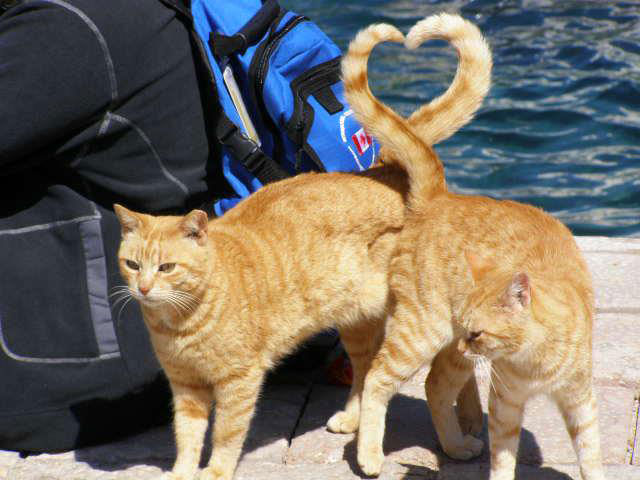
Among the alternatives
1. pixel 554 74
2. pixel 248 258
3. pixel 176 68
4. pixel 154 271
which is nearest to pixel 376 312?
pixel 248 258

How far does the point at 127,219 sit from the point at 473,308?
97 cm

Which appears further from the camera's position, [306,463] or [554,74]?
[554,74]

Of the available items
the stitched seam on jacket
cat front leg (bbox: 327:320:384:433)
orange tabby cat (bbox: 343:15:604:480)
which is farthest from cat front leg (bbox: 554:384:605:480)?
the stitched seam on jacket

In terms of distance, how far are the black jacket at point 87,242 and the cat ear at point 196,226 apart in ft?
1.23

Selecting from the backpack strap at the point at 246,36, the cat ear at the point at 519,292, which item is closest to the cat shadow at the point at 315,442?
the cat ear at the point at 519,292

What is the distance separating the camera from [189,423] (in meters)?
2.53

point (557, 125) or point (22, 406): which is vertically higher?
point (22, 406)

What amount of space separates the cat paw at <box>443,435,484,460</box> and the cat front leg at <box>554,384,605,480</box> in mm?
354

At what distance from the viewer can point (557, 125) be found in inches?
266

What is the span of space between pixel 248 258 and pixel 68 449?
849mm

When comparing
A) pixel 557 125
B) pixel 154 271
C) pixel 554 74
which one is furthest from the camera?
pixel 554 74

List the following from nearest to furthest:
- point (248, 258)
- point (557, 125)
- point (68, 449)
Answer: point (248, 258), point (68, 449), point (557, 125)

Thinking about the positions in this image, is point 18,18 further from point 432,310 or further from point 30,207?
point 432,310

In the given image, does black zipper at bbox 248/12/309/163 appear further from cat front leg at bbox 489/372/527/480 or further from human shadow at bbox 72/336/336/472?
cat front leg at bbox 489/372/527/480
